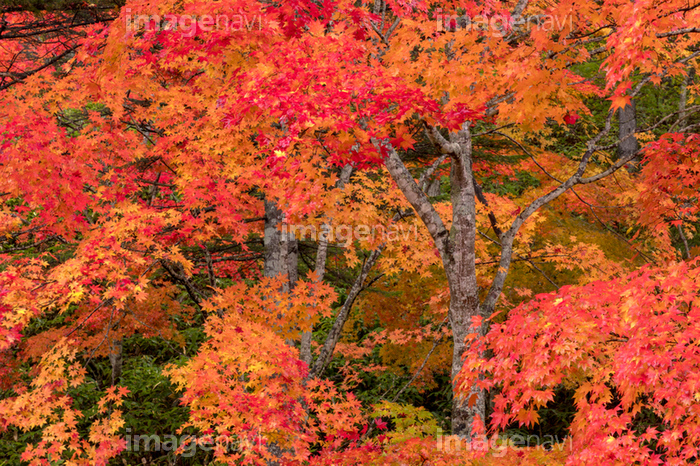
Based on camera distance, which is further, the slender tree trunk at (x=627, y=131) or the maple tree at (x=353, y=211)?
the slender tree trunk at (x=627, y=131)

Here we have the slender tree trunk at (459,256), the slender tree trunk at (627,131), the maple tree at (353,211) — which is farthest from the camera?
the slender tree trunk at (627,131)

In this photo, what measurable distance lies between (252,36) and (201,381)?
418 cm

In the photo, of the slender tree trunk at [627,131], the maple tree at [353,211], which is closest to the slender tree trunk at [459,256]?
the maple tree at [353,211]

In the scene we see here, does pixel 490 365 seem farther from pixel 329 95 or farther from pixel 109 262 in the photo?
pixel 109 262

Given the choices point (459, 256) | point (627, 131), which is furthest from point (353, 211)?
point (627, 131)

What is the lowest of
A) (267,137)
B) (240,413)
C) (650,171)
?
(240,413)

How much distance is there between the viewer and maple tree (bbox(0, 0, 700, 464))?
4.54m

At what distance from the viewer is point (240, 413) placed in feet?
22.5

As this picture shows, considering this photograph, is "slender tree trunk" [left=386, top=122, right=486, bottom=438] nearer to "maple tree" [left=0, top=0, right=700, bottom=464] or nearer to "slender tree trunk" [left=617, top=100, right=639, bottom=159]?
"maple tree" [left=0, top=0, right=700, bottom=464]

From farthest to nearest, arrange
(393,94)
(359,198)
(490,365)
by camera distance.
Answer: (359,198), (393,94), (490,365)

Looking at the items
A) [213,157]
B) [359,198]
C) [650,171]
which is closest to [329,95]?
[213,157]

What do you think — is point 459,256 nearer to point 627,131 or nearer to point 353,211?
point 353,211

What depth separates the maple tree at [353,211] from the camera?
4539 mm

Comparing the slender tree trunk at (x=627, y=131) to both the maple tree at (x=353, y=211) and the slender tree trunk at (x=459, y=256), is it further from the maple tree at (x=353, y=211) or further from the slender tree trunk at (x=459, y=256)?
the slender tree trunk at (x=459, y=256)
